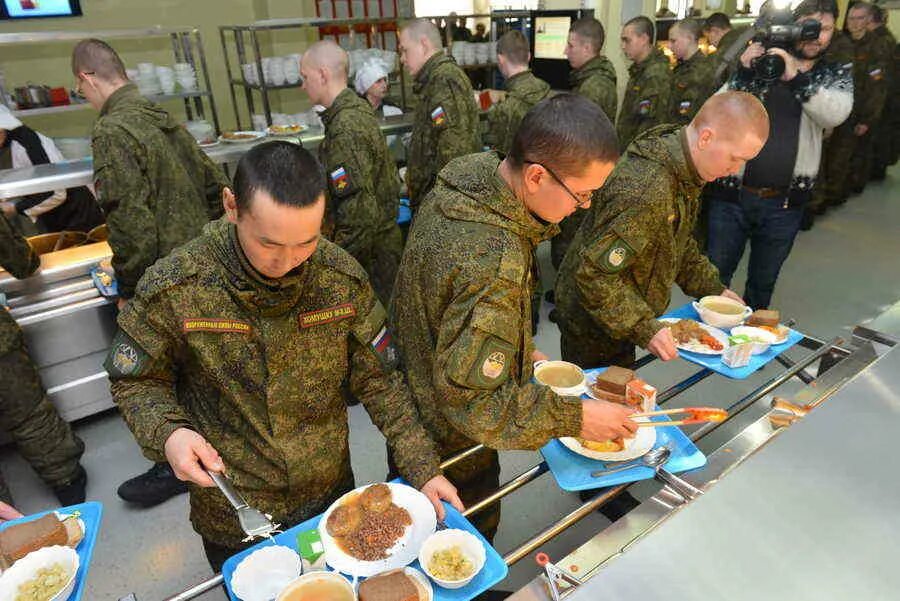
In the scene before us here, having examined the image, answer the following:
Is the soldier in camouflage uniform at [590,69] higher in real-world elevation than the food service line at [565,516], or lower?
higher

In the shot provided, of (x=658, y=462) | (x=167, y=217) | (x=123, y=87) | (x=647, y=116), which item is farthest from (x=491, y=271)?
(x=647, y=116)

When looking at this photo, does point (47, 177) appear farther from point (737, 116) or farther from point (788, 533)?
point (788, 533)

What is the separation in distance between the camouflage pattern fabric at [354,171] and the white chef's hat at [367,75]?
5.21ft

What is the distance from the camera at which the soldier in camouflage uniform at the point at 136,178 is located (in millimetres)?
2584

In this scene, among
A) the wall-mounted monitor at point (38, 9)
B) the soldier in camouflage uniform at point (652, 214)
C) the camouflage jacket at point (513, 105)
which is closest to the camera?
the soldier in camouflage uniform at point (652, 214)

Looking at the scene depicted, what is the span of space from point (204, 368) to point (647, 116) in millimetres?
4596

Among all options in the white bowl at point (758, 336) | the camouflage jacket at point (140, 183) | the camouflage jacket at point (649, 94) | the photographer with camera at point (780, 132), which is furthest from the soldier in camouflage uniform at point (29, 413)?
the camouflage jacket at point (649, 94)

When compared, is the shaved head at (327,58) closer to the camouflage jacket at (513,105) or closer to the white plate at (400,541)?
the camouflage jacket at (513,105)

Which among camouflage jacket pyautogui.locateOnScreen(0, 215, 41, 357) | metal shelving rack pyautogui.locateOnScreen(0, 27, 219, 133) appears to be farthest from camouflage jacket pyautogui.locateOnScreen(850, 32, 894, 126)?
camouflage jacket pyautogui.locateOnScreen(0, 215, 41, 357)

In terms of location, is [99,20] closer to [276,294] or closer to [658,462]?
[276,294]

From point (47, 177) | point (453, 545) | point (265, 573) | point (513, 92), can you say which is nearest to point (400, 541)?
point (453, 545)

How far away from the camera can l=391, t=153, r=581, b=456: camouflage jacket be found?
1.28m

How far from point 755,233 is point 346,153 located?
2458 millimetres

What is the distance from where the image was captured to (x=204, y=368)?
52.7 inches
